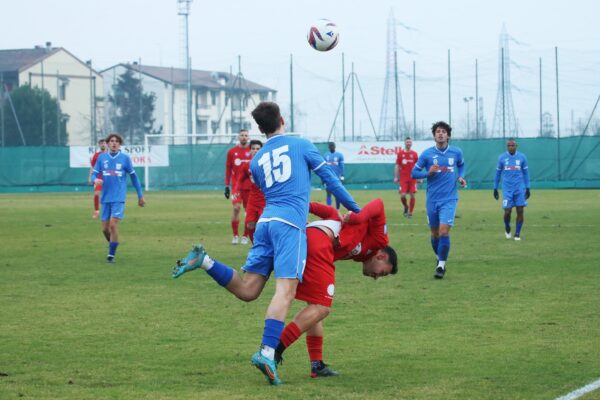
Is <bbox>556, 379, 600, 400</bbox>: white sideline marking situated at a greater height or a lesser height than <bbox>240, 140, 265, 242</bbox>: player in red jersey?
lesser

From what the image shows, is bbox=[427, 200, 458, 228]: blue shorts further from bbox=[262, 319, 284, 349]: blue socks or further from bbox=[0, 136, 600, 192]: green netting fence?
bbox=[0, 136, 600, 192]: green netting fence

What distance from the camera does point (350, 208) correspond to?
25.4 ft

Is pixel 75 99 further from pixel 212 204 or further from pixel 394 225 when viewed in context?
pixel 394 225

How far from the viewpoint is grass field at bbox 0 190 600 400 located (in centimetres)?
746

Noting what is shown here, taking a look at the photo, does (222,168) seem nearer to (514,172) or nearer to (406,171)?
(406,171)

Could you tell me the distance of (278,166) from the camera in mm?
A: 7824

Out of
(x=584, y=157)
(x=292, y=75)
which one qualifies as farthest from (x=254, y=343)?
(x=292, y=75)

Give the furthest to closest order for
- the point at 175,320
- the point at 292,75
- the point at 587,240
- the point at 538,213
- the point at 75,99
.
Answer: the point at 75,99, the point at 292,75, the point at 538,213, the point at 587,240, the point at 175,320

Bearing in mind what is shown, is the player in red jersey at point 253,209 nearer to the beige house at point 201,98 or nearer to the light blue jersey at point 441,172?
the light blue jersey at point 441,172

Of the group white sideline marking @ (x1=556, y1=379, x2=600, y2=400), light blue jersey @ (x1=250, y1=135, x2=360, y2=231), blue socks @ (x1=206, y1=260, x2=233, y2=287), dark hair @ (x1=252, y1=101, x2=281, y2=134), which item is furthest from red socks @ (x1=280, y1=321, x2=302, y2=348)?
white sideline marking @ (x1=556, y1=379, x2=600, y2=400)

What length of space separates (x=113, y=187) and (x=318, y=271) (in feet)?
34.2

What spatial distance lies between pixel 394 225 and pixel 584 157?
2324cm

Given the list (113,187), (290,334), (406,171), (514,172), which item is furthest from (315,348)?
(406,171)

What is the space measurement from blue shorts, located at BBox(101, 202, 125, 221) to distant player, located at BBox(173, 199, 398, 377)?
9.86 metres
